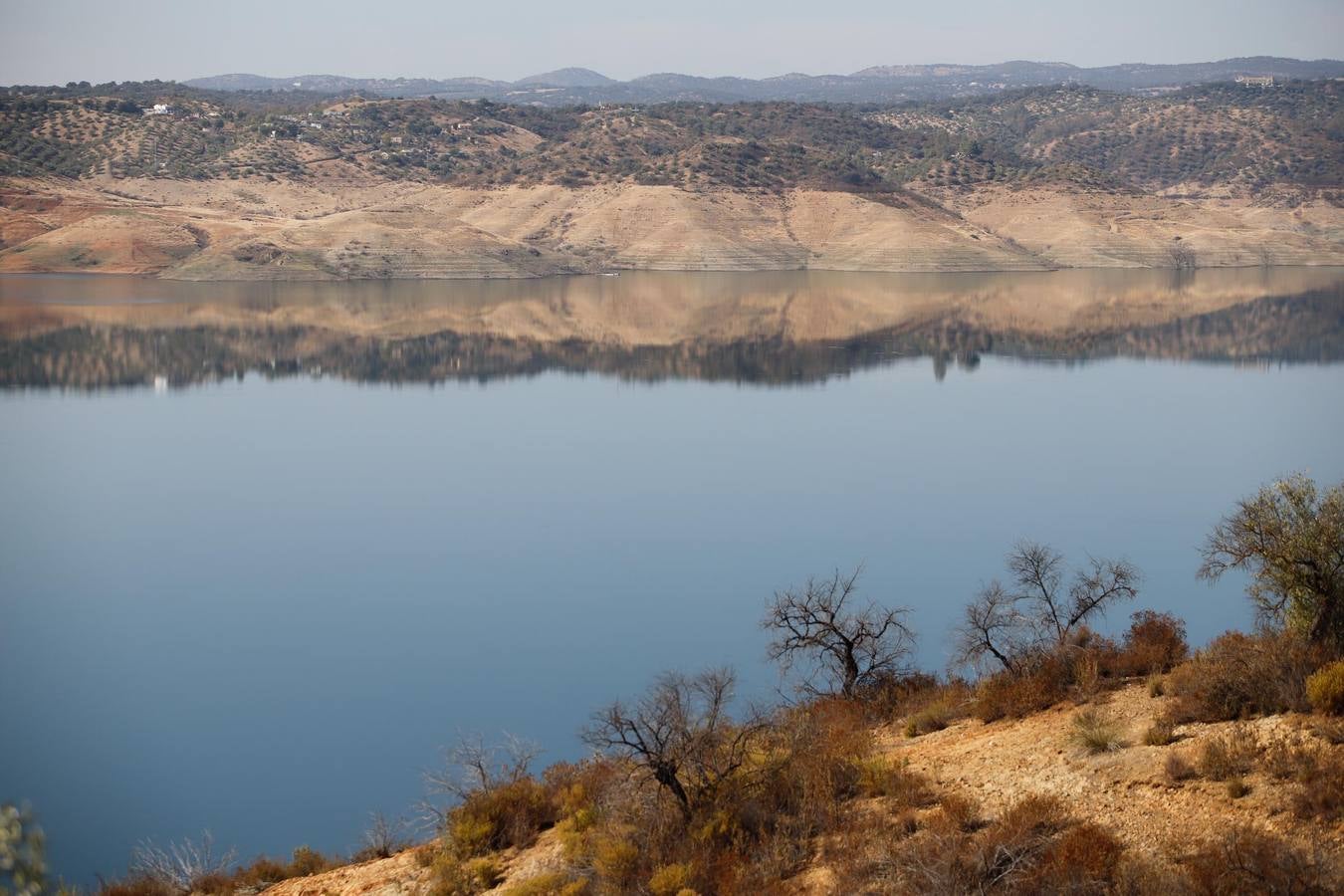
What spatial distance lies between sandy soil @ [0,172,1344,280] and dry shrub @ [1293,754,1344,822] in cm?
9598

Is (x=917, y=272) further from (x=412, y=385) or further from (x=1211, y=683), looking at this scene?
(x=1211, y=683)

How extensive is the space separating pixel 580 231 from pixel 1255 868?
111779 mm

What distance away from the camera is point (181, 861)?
14969 mm

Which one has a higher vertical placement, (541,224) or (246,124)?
(246,124)

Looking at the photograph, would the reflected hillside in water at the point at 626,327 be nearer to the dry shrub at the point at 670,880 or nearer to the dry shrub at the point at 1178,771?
the dry shrub at the point at 1178,771

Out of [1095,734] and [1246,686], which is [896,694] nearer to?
[1095,734]

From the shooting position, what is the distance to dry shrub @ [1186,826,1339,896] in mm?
9984

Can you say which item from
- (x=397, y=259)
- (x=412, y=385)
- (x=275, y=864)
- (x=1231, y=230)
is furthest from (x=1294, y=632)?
(x=1231, y=230)

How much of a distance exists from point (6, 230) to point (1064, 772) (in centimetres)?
11048

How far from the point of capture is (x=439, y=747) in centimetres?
2036

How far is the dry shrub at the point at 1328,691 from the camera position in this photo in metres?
12.4

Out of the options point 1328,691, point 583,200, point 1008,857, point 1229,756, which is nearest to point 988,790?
point 1008,857

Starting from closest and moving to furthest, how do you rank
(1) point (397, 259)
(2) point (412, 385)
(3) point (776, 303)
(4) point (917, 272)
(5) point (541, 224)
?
1. (2) point (412, 385)
2. (3) point (776, 303)
3. (1) point (397, 259)
4. (4) point (917, 272)
5. (5) point (541, 224)

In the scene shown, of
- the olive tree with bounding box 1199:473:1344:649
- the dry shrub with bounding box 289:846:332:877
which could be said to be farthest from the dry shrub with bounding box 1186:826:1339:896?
the dry shrub with bounding box 289:846:332:877
